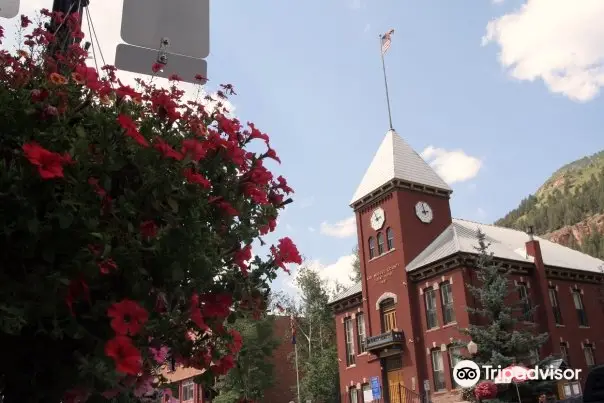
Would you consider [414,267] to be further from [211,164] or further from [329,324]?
[211,164]

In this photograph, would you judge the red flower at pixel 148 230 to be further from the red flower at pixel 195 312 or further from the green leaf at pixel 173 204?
the red flower at pixel 195 312

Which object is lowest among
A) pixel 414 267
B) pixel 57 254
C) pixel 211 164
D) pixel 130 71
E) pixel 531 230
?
pixel 57 254

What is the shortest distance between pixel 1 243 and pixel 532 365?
28569 mm

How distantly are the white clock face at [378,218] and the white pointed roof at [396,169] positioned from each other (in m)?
1.30

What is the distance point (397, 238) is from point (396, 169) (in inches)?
166

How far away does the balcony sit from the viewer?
3259 cm

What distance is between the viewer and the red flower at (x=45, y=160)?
2254mm

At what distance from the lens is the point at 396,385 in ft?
109

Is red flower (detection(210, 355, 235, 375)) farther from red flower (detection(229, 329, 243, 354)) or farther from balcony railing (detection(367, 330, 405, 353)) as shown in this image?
balcony railing (detection(367, 330, 405, 353))

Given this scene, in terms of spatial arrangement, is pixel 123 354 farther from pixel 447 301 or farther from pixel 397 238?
pixel 397 238

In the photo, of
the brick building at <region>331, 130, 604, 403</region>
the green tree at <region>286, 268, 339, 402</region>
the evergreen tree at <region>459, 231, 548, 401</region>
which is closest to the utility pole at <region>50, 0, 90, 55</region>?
the evergreen tree at <region>459, 231, 548, 401</region>

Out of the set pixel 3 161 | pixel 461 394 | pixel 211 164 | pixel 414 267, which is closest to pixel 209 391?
pixel 211 164

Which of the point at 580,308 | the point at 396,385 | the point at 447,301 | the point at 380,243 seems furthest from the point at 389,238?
the point at 580,308

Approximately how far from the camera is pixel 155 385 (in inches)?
133
